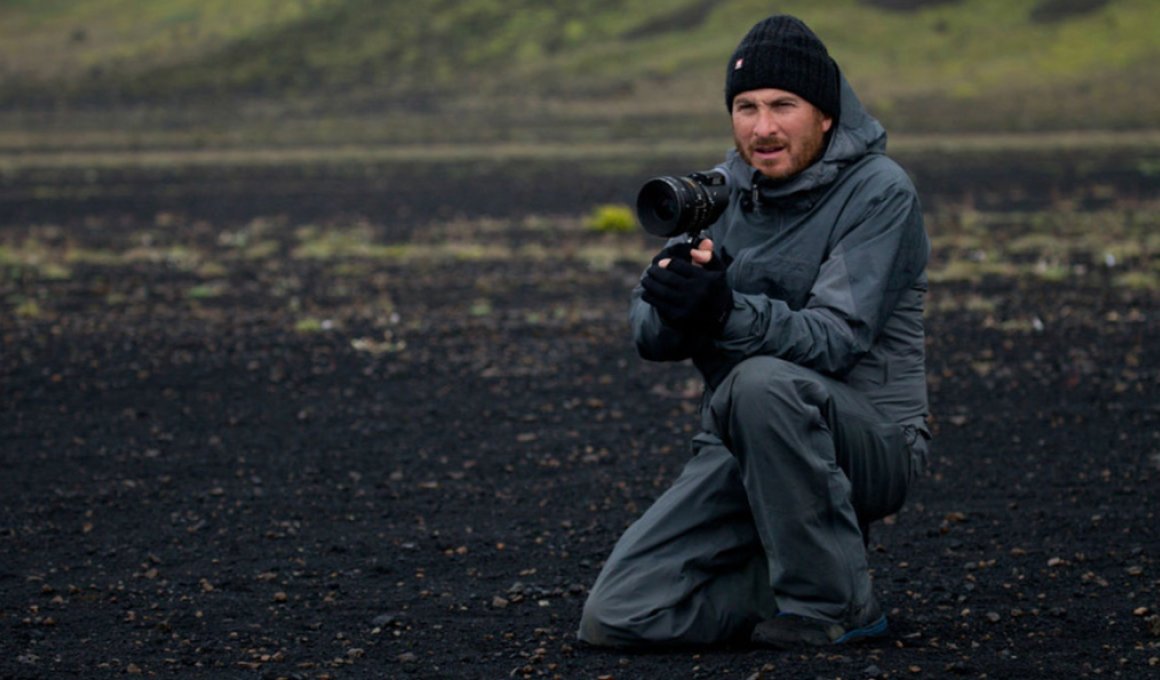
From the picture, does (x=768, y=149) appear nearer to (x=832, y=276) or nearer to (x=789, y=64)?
(x=789, y=64)

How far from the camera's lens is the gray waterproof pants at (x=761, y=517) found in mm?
4586

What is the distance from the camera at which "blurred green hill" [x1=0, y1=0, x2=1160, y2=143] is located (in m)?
57.5

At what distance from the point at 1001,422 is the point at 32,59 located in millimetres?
78010

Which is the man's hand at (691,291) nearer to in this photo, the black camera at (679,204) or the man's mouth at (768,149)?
the black camera at (679,204)

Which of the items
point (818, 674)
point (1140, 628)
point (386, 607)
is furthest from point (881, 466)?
point (386, 607)

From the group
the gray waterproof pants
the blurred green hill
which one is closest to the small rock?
the gray waterproof pants

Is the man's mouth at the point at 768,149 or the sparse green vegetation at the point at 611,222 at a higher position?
the man's mouth at the point at 768,149

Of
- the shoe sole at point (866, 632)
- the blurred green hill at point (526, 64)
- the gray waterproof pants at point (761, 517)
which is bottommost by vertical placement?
the shoe sole at point (866, 632)

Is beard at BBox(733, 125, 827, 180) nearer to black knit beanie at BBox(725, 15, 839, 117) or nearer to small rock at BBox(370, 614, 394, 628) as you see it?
black knit beanie at BBox(725, 15, 839, 117)

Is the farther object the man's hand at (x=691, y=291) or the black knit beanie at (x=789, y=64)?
the black knit beanie at (x=789, y=64)

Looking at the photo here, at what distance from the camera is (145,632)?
5.36m

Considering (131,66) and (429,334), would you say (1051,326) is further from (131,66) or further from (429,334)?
(131,66)

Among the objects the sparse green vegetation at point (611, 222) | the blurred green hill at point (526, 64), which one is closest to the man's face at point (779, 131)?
the sparse green vegetation at point (611, 222)

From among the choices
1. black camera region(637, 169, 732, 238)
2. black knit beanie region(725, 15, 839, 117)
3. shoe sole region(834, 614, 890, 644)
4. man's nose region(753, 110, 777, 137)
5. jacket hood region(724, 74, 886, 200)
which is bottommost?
shoe sole region(834, 614, 890, 644)
